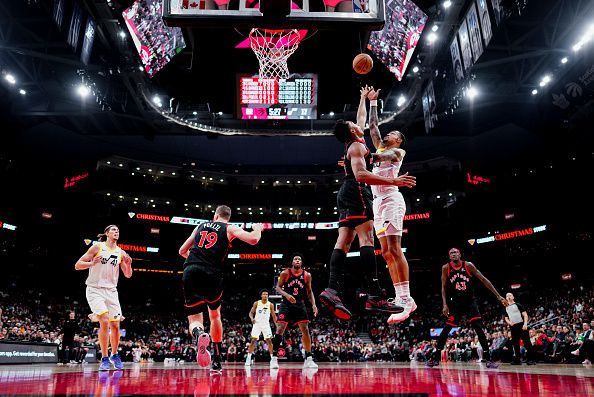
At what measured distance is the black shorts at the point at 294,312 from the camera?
873 centimetres

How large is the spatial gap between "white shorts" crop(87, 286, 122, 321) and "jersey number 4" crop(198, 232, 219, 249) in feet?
8.21

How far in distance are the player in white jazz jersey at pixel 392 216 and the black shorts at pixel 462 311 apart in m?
3.47

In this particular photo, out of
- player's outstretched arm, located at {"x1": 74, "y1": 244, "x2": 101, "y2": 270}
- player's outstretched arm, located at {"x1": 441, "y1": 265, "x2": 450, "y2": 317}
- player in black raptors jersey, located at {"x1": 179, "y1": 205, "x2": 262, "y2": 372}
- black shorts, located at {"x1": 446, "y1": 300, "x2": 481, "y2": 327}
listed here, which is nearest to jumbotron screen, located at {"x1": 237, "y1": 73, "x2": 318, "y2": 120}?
player's outstretched arm, located at {"x1": 441, "y1": 265, "x2": 450, "y2": 317}

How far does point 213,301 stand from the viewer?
5.59 metres

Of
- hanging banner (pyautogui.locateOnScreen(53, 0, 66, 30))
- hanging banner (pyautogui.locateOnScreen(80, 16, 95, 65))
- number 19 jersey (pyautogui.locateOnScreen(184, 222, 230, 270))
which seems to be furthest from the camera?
hanging banner (pyautogui.locateOnScreen(80, 16, 95, 65))

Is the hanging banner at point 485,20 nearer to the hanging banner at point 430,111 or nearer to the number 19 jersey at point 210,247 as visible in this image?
the hanging banner at point 430,111

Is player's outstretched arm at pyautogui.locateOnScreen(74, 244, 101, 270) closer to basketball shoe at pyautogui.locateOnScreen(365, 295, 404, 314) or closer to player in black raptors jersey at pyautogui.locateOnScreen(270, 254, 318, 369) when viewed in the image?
player in black raptors jersey at pyautogui.locateOnScreen(270, 254, 318, 369)

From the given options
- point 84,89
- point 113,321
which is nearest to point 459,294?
point 113,321

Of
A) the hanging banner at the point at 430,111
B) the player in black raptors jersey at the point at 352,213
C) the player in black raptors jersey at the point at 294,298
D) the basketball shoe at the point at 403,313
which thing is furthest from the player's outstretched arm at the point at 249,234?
the hanging banner at the point at 430,111

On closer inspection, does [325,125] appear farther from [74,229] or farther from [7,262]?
[7,262]

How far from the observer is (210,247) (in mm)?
5672

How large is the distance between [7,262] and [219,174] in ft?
43.7

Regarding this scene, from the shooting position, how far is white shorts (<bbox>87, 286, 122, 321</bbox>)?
7.20 meters

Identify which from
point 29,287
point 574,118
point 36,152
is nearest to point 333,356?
point 574,118
